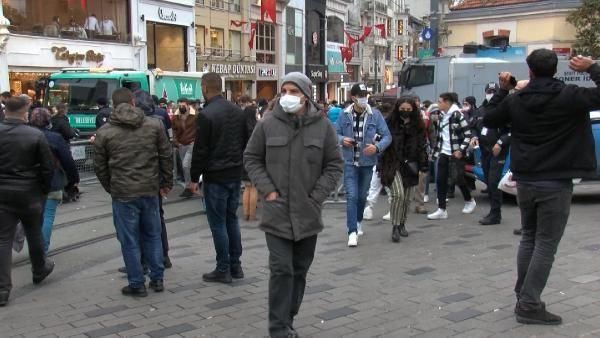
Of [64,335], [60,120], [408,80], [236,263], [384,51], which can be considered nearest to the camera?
[64,335]

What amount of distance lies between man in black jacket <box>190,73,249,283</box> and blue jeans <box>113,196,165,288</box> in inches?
18.6

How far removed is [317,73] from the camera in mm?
47094

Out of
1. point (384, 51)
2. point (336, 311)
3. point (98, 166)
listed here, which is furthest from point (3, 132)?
point (384, 51)

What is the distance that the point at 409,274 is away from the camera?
19.7 ft

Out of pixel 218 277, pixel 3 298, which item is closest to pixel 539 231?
pixel 218 277

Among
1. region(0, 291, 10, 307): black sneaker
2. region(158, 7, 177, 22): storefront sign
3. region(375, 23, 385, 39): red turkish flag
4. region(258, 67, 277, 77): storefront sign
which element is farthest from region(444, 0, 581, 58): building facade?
region(0, 291, 10, 307): black sneaker

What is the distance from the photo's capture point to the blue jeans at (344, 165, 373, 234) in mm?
7234

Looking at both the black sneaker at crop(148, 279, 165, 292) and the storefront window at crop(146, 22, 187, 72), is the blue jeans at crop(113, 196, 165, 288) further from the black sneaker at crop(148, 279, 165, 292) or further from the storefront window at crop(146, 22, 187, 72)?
the storefront window at crop(146, 22, 187, 72)

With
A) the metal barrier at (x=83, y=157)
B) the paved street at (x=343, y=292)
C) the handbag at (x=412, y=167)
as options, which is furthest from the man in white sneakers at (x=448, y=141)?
the metal barrier at (x=83, y=157)

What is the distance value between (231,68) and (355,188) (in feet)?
94.8

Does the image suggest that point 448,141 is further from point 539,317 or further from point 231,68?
point 231,68

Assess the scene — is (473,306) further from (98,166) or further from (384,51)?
(384,51)

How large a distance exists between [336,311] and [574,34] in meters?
28.1

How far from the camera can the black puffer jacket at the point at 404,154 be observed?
24.8 ft
